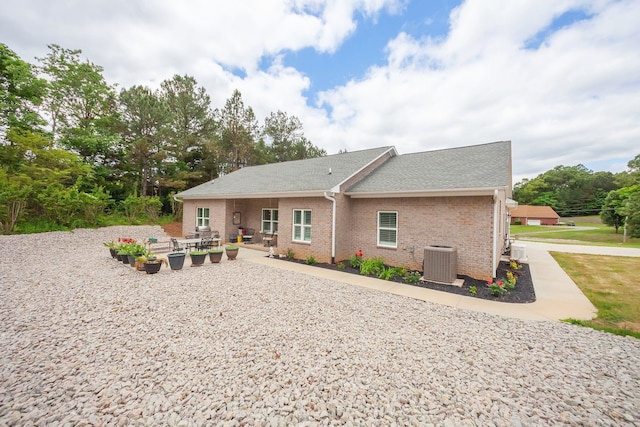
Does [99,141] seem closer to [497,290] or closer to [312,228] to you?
[312,228]

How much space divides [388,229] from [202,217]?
496 inches

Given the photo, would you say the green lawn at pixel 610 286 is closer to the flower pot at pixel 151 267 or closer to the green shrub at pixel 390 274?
the green shrub at pixel 390 274

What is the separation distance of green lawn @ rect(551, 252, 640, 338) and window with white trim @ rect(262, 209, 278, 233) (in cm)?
1241

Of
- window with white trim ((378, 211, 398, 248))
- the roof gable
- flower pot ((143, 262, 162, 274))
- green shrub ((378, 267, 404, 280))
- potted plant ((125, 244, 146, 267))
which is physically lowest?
green shrub ((378, 267, 404, 280))

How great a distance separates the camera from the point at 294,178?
1323cm

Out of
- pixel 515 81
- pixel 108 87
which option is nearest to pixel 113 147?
pixel 108 87

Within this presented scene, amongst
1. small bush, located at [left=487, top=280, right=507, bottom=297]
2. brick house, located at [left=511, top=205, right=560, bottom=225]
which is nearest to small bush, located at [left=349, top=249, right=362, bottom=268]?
small bush, located at [left=487, top=280, right=507, bottom=297]

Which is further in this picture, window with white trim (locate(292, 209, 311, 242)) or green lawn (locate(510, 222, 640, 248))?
green lawn (locate(510, 222, 640, 248))

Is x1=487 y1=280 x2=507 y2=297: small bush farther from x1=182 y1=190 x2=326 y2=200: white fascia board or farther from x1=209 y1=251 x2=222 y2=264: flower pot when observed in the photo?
x1=209 y1=251 x2=222 y2=264: flower pot

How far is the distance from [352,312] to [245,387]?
114 inches

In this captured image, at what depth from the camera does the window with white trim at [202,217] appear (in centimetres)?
1659

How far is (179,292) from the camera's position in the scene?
21.4ft

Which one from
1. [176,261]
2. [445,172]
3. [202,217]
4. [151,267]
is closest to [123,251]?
[151,267]

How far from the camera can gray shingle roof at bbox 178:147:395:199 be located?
11.3 meters
